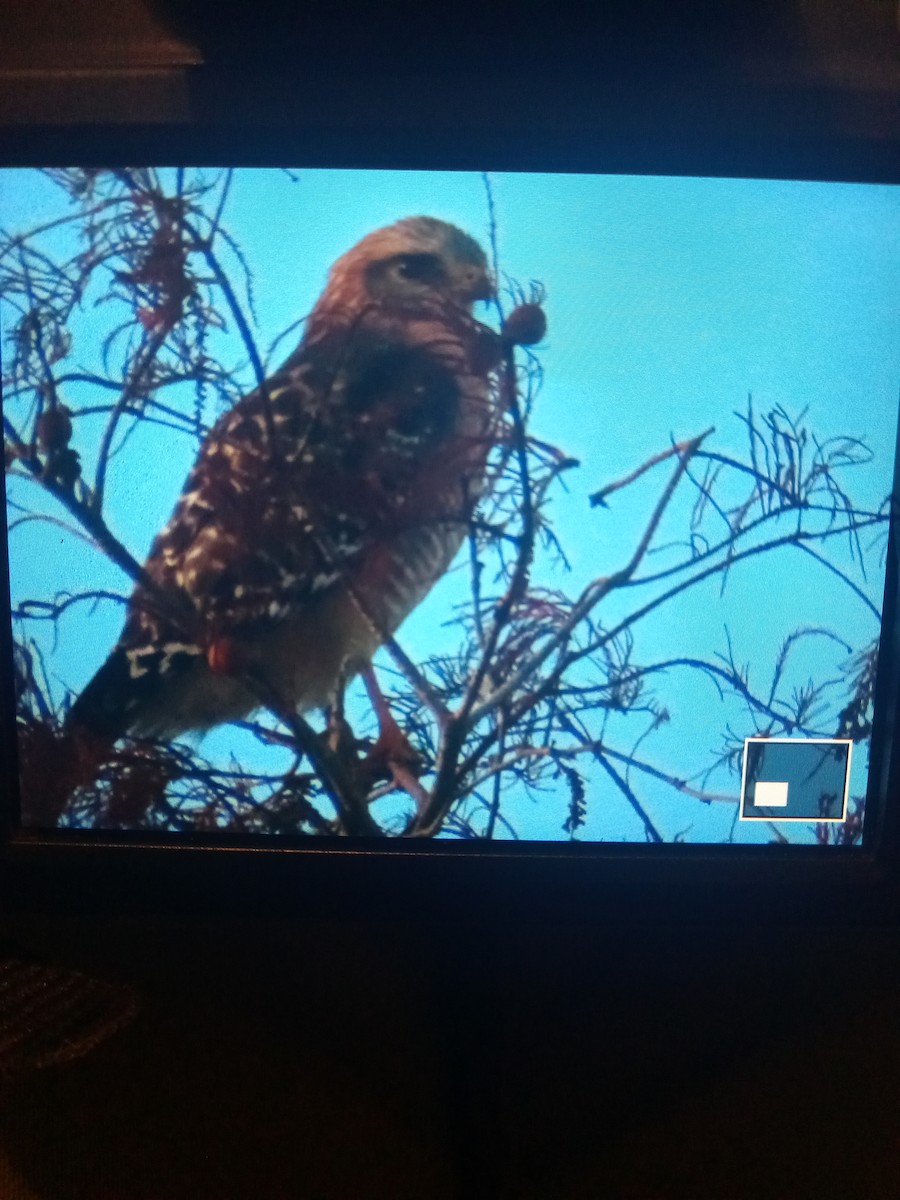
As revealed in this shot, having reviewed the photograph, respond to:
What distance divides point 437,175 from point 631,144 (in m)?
0.08

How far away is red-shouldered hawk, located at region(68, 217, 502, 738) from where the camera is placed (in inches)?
16.7

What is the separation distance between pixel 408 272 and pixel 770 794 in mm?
298

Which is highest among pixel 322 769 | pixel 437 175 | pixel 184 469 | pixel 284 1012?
pixel 437 175

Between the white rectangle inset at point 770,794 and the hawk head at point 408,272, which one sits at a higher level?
the hawk head at point 408,272

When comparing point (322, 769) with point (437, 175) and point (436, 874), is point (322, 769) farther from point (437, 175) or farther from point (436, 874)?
point (437, 175)

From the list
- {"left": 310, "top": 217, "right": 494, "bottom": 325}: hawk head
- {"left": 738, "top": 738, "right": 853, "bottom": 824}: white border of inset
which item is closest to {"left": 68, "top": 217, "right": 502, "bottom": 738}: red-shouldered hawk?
{"left": 310, "top": 217, "right": 494, "bottom": 325}: hawk head

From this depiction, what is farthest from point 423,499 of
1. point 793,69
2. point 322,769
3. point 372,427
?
point 793,69

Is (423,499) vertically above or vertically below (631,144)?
below

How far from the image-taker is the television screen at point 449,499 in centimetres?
42

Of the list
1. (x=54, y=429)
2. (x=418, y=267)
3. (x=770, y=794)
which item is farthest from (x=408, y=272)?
(x=770, y=794)

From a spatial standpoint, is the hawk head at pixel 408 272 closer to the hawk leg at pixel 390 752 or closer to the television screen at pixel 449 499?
the television screen at pixel 449 499

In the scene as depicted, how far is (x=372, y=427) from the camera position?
17.0 inches

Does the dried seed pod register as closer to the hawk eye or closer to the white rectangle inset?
the hawk eye

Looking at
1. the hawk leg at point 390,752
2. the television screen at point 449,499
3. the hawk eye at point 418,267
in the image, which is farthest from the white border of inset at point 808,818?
the hawk eye at point 418,267
